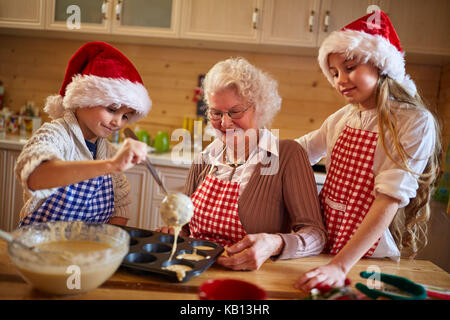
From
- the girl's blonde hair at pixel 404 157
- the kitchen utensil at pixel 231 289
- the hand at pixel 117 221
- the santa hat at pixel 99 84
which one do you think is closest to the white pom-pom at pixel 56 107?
the santa hat at pixel 99 84

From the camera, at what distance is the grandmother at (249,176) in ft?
4.31

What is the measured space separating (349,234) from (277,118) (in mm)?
1934

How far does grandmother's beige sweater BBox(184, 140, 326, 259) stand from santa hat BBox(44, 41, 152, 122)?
1.69 ft

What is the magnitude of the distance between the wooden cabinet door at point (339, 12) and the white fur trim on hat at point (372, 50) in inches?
57.5

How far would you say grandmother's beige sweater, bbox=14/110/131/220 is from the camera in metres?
1.00

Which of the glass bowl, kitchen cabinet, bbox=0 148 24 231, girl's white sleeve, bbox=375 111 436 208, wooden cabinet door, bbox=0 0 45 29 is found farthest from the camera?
wooden cabinet door, bbox=0 0 45 29

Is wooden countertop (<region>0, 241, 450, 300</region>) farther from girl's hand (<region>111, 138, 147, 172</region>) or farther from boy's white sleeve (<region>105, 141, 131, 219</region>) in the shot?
boy's white sleeve (<region>105, 141, 131, 219</region>)

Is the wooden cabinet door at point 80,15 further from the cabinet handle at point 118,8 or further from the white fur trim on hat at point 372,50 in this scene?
the white fur trim on hat at point 372,50

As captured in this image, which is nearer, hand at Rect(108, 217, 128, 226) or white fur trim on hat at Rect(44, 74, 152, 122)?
white fur trim on hat at Rect(44, 74, 152, 122)

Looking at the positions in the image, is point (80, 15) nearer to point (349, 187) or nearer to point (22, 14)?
point (22, 14)

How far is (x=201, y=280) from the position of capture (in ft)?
3.08

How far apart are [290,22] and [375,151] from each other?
5.56ft

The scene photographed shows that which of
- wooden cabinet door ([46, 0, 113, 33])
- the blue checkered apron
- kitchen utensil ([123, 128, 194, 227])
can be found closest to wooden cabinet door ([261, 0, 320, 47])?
wooden cabinet door ([46, 0, 113, 33])
